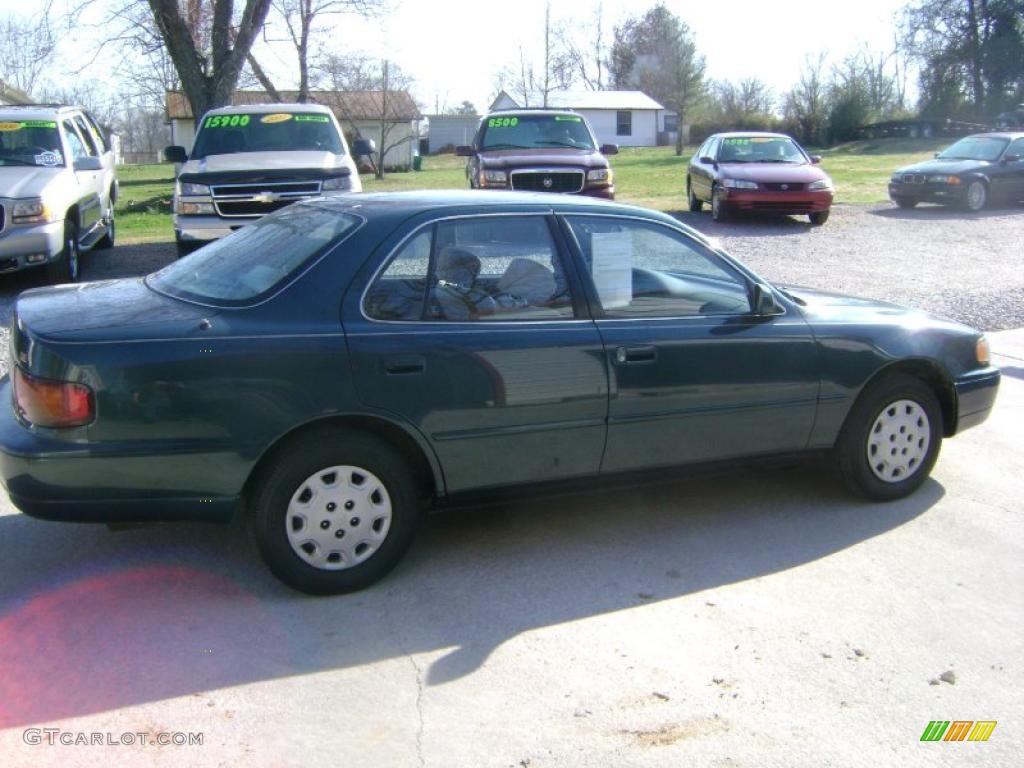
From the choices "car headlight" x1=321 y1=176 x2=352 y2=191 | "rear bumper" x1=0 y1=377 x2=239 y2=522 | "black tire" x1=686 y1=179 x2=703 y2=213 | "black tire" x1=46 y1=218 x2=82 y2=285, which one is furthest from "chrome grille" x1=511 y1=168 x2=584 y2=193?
"rear bumper" x1=0 y1=377 x2=239 y2=522

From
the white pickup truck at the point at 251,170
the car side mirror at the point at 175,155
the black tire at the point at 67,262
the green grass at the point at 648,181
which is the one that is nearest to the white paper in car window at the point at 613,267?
the white pickup truck at the point at 251,170

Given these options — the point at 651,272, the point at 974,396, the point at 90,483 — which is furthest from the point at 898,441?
the point at 90,483

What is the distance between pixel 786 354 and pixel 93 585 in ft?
10.7

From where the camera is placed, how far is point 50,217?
10.0 m

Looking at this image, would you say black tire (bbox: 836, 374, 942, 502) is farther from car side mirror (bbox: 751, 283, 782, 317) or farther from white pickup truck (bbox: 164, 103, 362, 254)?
white pickup truck (bbox: 164, 103, 362, 254)

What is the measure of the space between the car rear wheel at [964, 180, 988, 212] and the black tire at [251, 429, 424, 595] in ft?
58.8

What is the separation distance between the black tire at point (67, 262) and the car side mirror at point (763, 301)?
763cm

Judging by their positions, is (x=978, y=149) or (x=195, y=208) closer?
(x=195, y=208)

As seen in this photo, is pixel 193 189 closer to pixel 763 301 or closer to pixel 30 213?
pixel 30 213

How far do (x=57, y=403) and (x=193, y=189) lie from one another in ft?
24.4

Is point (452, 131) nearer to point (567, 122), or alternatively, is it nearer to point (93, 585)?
point (567, 122)

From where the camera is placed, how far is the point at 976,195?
64.1 feet

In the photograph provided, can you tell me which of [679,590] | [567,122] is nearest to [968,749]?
[679,590]

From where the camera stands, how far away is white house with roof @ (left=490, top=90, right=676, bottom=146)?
2564 inches
